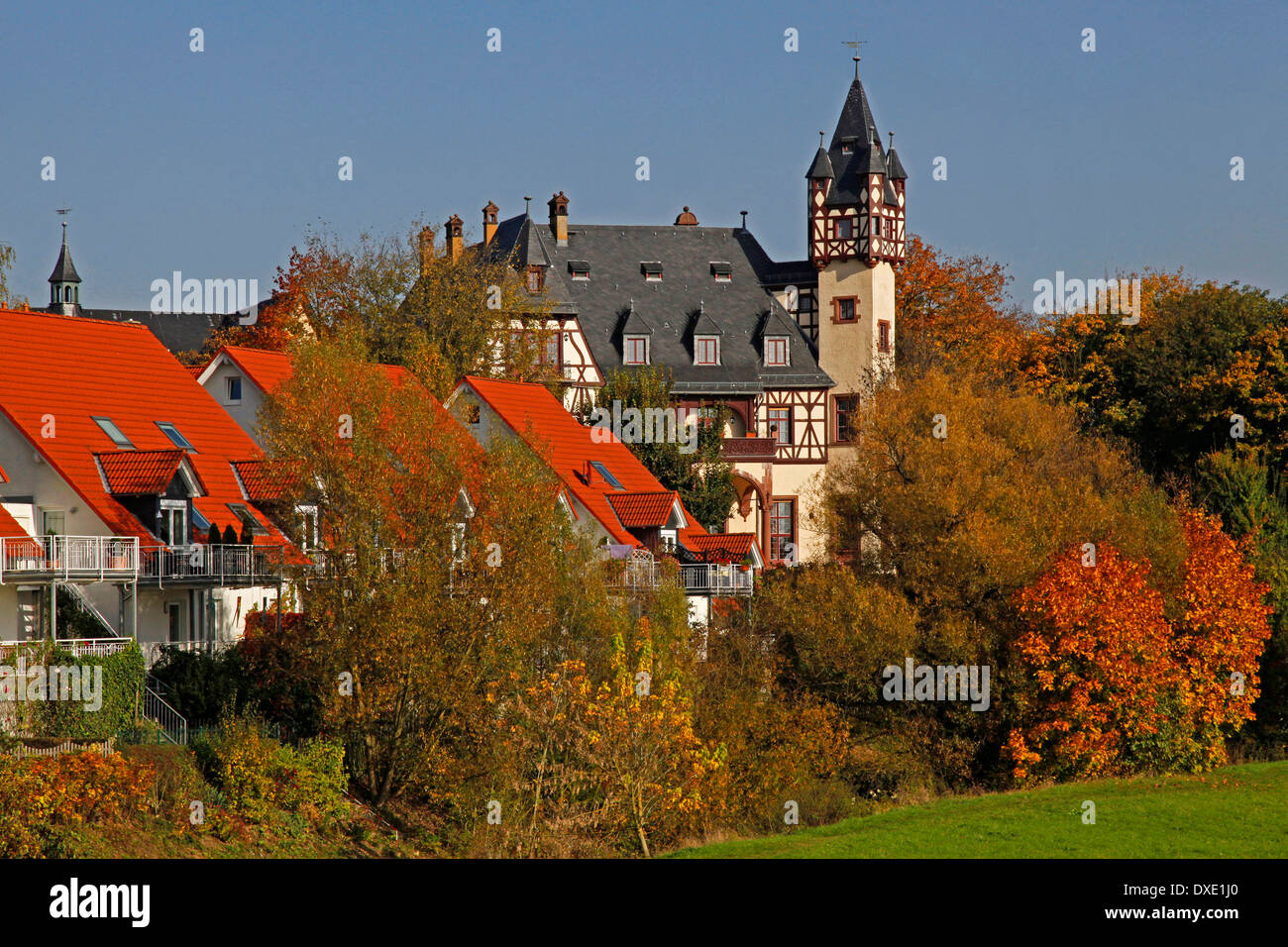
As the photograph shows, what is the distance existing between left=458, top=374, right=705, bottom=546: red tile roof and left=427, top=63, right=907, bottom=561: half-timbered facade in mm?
10738

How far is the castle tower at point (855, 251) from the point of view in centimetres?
6519

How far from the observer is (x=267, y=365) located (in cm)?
4612

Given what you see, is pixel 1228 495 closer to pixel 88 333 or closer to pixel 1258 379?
pixel 1258 379

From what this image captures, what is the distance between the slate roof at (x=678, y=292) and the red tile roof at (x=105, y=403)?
76.2 feet

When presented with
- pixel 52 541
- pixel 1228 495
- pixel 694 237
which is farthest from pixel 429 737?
pixel 694 237

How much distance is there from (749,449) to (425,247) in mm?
13271

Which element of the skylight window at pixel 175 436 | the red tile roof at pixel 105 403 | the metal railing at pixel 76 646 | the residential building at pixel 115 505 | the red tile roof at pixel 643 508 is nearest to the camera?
the metal railing at pixel 76 646

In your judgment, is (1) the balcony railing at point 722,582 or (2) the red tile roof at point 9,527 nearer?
(2) the red tile roof at point 9,527

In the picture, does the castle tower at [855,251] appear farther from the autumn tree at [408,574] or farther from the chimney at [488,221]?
the autumn tree at [408,574]

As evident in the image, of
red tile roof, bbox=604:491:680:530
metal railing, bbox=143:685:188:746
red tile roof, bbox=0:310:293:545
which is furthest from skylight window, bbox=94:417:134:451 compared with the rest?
red tile roof, bbox=604:491:680:530

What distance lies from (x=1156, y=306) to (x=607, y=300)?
20081 millimetres

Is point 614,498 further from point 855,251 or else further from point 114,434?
point 855,251

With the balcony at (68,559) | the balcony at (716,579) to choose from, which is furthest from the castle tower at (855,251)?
the balcony at (68,559)

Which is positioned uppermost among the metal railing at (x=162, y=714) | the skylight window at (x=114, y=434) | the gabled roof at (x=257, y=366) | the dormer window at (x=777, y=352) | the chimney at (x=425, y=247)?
the chimney at (x=425, y=247)
